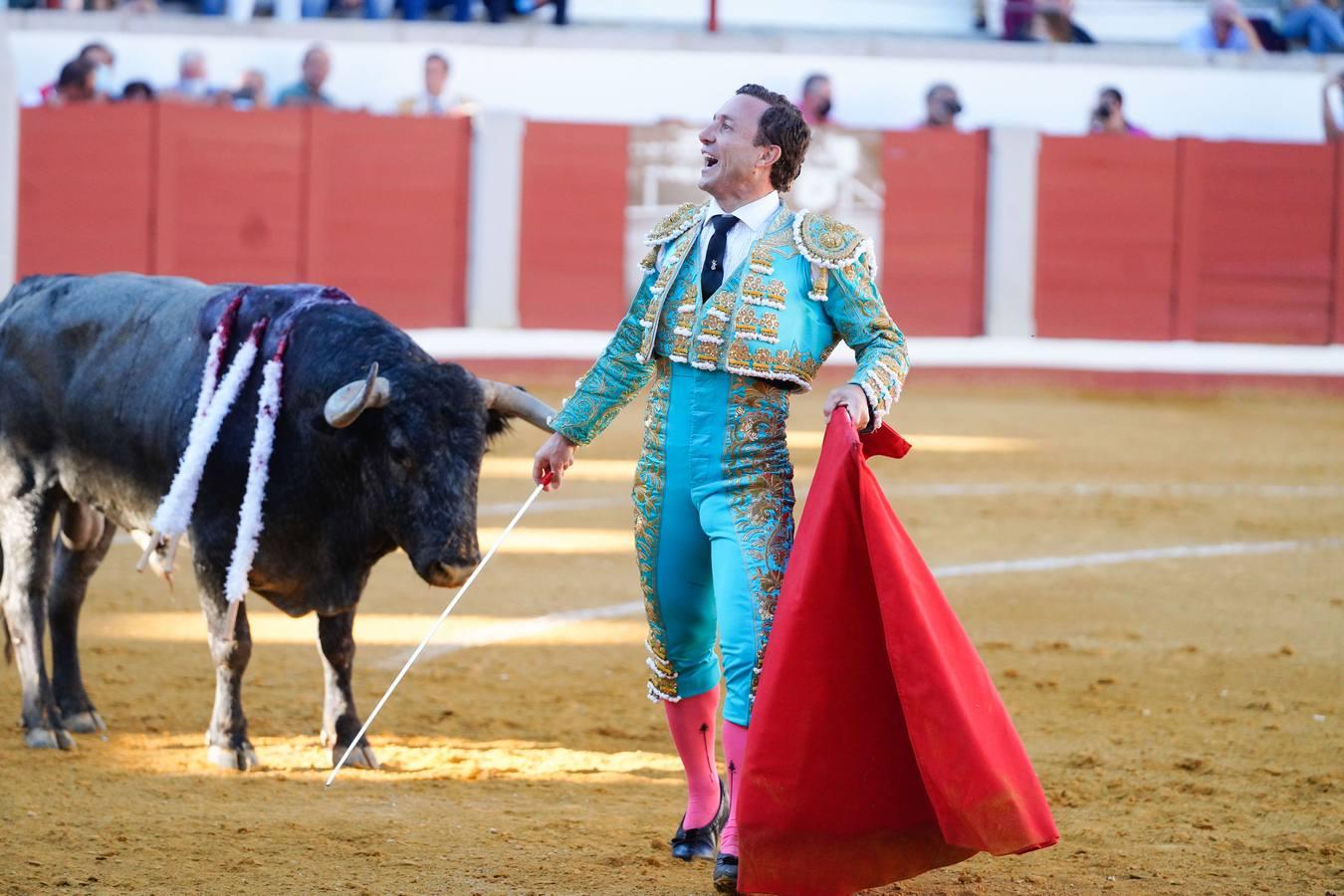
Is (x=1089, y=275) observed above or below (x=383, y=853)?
above

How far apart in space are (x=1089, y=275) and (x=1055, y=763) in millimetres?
9353

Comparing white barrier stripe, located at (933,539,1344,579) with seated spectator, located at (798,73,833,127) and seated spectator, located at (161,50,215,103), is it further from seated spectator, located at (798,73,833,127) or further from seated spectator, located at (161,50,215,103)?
seated spectator, located at (161,50,215,103)

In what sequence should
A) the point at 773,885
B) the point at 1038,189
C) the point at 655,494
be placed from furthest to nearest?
the point at 1038,189
the point at 655,494
the point at 773,885

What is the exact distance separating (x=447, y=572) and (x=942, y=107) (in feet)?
31.3

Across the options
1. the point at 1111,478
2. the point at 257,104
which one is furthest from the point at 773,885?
the point at 257,104

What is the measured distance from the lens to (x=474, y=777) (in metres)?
3.82

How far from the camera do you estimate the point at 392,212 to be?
40.0ft

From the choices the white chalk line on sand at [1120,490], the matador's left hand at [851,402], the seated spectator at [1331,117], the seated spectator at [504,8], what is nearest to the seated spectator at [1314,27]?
the seated spectator at [1331,117]

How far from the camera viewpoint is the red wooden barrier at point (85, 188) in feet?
37.8

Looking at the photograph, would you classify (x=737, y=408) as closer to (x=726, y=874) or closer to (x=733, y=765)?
(x=733, y=765)

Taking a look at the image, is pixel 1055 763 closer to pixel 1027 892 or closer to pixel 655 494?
pixel 1027 892

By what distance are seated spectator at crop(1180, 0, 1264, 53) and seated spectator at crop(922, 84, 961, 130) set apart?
80.2 inches

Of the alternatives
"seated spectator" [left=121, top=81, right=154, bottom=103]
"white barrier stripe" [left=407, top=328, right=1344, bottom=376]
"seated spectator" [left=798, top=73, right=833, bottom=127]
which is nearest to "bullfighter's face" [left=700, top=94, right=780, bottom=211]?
"white barrier stripe" [left=407, top=328, right=1344, bottom=376]

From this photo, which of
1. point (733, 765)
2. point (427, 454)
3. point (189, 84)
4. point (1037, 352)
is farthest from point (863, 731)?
point (1037, 352)
